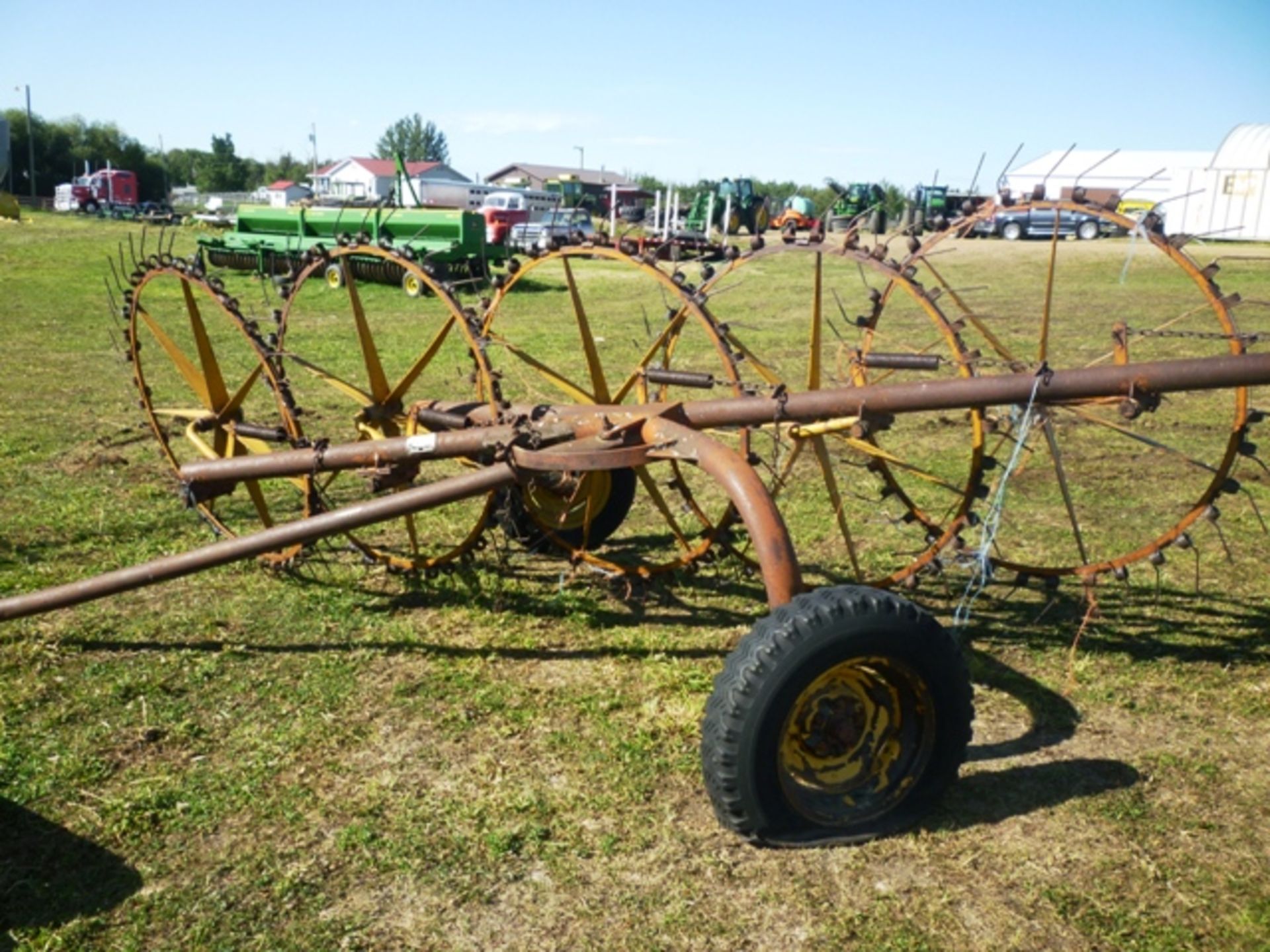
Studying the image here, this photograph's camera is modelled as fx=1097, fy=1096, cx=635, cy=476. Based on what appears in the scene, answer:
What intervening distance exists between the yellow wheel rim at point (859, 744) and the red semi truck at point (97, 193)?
175ft

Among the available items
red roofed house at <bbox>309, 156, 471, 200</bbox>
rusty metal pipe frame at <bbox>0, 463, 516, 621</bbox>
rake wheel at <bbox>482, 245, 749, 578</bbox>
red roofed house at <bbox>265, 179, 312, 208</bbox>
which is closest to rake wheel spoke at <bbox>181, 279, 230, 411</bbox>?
rake wheel at <bbox>482, 245, 749, 578</bbox>

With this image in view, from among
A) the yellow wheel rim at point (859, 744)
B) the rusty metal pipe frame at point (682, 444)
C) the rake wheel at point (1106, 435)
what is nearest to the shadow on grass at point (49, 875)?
the rusty metal pipe frame at point (682, 444)

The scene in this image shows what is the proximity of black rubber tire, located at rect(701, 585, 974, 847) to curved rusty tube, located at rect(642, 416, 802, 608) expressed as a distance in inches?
5.8

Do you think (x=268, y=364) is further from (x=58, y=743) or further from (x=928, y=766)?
(x=928, y=766)

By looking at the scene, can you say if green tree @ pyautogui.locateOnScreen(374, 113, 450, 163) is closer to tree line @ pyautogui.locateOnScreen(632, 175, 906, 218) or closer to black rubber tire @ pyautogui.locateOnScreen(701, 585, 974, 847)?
tree line @ pyautogui.locateOnScreen(632, 175, 906, 218)

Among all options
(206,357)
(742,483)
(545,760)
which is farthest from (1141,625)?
(206,357)

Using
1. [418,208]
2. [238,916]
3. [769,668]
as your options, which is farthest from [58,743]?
[418,208]

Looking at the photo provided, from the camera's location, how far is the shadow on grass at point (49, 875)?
3043 millimetres

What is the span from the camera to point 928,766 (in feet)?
11.4

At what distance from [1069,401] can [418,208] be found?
1707 centimetres

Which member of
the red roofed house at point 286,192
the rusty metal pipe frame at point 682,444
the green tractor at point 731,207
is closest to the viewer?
the rusty metal pipe frame at point 682,444

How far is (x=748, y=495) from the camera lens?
360 cm

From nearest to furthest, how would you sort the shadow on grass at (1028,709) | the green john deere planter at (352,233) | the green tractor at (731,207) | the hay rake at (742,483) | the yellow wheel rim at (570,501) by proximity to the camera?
the hay rake at (742,483) < the shadow on grass at (1028,709) < the yellow wheel rim at (570,501) < the green john deere planter at (352,233) < the green tractor at (731,207)

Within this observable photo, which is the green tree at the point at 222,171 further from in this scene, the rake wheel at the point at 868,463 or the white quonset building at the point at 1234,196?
the rake wheel at the point at 868,463
